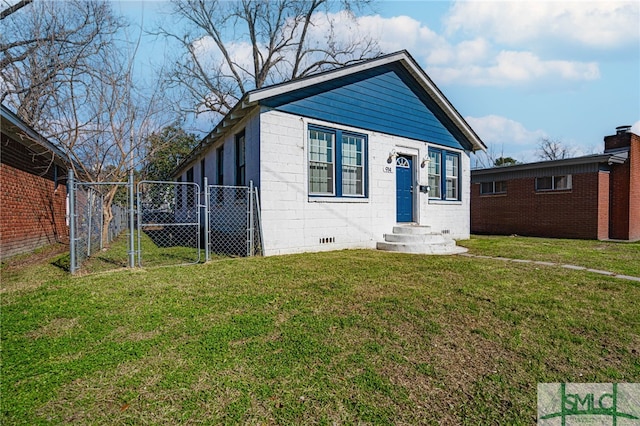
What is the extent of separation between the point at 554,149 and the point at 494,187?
3104cm

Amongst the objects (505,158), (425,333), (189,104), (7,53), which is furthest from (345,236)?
(505,158)

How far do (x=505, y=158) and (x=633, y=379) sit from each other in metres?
43.9

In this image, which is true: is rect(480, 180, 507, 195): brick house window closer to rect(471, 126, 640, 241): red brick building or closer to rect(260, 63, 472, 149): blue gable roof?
rect(471, 126, 640, 241): red brick building

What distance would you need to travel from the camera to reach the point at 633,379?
2715 millimetres

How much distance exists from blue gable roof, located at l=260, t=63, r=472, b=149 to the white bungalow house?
30 millimetres

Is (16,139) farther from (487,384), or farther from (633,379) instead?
(633,379)

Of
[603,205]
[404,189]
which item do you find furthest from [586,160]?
[404,189]

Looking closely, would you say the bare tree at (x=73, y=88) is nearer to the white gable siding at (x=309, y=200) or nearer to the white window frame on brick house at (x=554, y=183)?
the white gable siding at (x=309, y=200)

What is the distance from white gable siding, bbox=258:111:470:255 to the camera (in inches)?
311

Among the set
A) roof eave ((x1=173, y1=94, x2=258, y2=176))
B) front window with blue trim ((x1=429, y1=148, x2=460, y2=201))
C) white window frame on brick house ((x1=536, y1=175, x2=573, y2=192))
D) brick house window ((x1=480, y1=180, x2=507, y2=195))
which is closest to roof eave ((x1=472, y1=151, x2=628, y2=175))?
white window frame on brick house ((x1=536, y1=175, x2=573, y2=192))

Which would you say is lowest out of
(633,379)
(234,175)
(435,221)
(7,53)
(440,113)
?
(633,379)

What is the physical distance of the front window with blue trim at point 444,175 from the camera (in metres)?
11.6

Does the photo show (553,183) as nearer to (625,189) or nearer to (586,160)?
(586,160)

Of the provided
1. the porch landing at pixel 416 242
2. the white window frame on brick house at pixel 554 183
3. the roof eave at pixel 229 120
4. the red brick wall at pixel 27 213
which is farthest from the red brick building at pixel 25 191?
the white window frame on brick house at pixel 554 183
